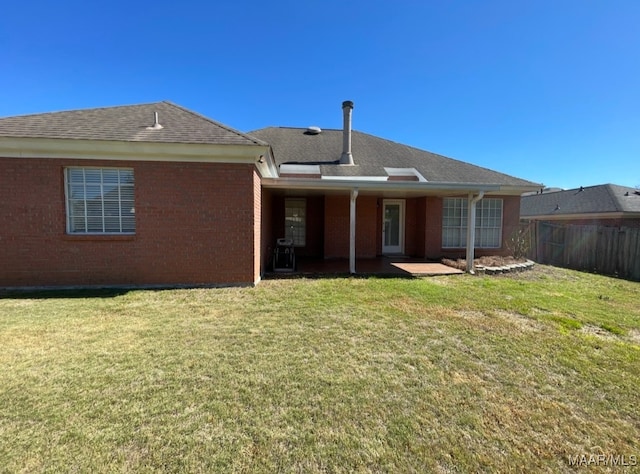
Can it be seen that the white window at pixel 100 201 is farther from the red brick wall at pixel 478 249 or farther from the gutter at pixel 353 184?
the red brick wall at pixel 478 249

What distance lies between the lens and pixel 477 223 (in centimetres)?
1263

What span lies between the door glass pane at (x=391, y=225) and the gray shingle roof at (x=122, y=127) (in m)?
7.13

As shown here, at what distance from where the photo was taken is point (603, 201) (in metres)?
17.4

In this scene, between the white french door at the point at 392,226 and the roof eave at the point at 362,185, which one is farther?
the white french door at the point at 392,226

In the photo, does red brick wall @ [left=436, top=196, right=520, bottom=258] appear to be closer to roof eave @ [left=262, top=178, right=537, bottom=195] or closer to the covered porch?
the covered porch

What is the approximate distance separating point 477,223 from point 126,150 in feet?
40.7

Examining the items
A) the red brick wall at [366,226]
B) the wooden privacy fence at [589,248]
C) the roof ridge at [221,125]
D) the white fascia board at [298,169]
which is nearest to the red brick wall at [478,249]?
the wooden privacy fence at [589,248]

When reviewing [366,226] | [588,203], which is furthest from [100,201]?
[588,203]

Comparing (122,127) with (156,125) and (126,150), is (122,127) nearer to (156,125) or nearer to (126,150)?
(156,125)

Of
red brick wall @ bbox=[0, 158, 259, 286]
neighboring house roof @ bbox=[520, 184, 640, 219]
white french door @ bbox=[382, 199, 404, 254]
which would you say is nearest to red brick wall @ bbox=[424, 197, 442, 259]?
white french door @ bbox=[382, 199, 404, 254]

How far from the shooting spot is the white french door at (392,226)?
12906mm

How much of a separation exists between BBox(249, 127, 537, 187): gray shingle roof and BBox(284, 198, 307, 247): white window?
1.65 m

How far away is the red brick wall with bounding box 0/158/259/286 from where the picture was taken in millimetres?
7004

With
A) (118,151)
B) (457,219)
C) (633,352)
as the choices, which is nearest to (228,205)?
(118,151)
